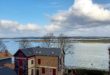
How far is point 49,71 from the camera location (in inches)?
1171

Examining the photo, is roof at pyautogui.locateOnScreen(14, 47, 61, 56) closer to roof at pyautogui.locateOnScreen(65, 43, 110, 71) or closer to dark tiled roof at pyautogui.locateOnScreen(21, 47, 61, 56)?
dark tiled roof at pyautogui.locateOnScreen(21, 47, 61, 56)

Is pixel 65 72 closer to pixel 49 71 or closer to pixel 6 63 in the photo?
pixel 49 71

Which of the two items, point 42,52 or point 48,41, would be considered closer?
point 42,52

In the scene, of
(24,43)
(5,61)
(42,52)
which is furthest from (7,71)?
(24,43)

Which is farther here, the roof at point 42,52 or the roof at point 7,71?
the roof at point 42,52

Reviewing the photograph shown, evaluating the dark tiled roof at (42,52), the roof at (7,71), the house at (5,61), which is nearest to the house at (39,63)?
the dark tiled roof at (42,52)

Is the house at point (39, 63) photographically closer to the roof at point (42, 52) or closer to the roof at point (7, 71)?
the roof at point (42, 52)

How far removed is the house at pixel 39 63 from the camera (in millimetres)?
29156

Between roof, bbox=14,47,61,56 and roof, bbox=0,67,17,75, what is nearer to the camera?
roof, bbox=0,67,17,75

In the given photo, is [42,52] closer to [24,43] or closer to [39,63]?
[39,63]

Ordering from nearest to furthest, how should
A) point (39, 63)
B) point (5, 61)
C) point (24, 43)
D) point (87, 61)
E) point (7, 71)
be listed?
point (7, 71), point (39, 63), point (5, 61), point (87, 61), point (24, 43)

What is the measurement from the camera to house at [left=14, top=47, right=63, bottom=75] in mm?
29156

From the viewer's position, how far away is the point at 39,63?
29.9m

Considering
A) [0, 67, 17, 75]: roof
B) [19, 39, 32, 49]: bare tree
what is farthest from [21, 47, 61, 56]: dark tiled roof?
[19, 39, 32, 49]: bare tree
